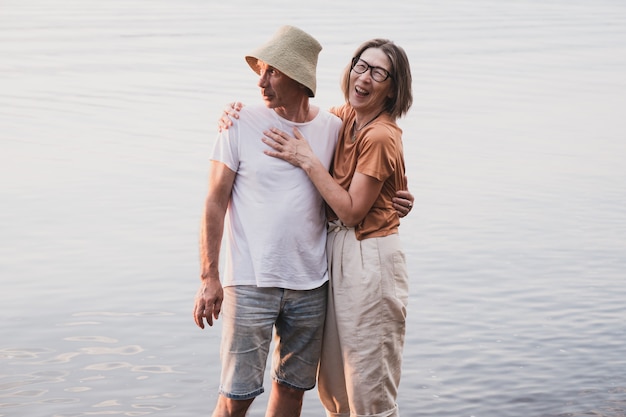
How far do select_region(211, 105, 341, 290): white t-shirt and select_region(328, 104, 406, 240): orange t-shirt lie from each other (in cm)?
19

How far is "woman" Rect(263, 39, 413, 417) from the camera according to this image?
4.77 metres

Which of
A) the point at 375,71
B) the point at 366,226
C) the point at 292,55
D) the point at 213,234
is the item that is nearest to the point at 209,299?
the point at 213,234

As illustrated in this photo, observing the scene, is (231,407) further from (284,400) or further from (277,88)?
(277,88)

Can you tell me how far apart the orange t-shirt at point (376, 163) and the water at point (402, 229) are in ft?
6.84

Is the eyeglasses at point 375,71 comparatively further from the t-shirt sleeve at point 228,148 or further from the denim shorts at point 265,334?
the denim shorts at point 265,334

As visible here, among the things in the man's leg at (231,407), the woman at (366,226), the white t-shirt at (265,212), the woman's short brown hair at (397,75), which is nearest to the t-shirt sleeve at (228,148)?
the white t-shirt at (265,212)

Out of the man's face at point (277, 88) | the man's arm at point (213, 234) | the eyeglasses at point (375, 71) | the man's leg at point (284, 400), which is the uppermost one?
the eyeglasses at point (375, 71)

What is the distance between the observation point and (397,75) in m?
4.87

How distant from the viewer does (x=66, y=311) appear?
8086mm

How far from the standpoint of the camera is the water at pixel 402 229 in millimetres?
7074

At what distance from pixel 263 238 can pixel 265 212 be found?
0.11 m

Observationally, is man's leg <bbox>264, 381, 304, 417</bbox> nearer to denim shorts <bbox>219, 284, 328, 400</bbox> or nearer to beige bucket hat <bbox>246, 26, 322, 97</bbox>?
denim shorts <bbox>219, 284, 328, 400</bbox>

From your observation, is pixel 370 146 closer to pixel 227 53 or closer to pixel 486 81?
pixel 486 81

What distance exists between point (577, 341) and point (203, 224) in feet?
12.9
